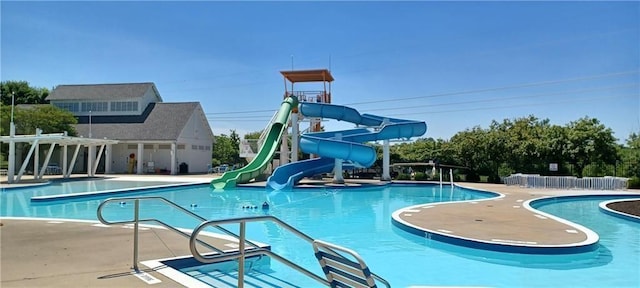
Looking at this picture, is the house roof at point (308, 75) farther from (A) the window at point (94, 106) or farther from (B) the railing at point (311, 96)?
(A) the window at point (94, 106)

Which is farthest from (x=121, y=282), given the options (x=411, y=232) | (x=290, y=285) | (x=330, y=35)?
(x=330, y=35)

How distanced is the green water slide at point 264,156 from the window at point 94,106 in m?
18.2

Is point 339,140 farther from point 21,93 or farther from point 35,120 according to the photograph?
point 21,93

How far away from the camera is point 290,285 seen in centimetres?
569

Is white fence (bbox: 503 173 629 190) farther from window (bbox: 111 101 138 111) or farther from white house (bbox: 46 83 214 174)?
window (bbox: 111 101 138 111)

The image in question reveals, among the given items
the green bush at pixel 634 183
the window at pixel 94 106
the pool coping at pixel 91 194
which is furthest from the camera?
the window at pixel 94 106

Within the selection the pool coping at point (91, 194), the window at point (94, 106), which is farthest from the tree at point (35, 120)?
the pool coping at point (91, 194)

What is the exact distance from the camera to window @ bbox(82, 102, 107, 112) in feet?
121

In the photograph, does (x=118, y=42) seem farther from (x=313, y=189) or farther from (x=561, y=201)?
(x=561, y=201)

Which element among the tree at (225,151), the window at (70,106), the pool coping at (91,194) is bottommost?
the pool coping at (91,194)

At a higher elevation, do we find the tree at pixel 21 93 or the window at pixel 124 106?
the tree at pixel 21 93

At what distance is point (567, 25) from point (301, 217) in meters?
16.9

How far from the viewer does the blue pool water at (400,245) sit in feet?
20.7

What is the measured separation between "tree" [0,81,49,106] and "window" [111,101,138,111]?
1603 centimetres
